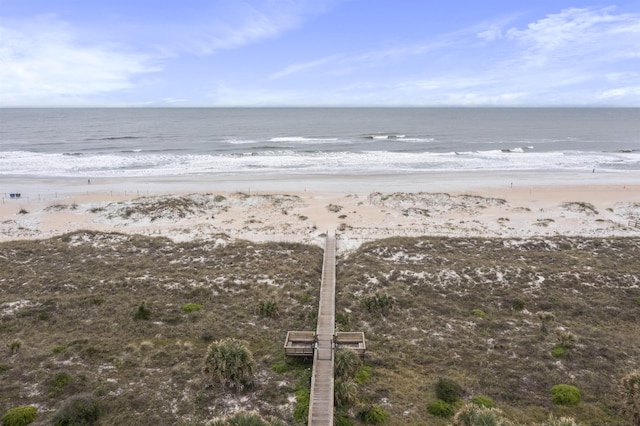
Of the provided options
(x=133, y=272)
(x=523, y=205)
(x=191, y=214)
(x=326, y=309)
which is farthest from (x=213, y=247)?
(x=523, y=205)

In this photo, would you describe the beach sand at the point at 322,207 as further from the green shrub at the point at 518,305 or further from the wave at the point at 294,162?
the green shrub at the point at 518,305

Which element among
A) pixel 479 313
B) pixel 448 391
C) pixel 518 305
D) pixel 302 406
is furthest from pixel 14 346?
pixel 518 305

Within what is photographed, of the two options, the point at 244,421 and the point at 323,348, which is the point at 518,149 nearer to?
the point at 323,348

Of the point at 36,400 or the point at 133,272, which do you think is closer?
the point at 36,400

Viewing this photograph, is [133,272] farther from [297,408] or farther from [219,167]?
[219,167]

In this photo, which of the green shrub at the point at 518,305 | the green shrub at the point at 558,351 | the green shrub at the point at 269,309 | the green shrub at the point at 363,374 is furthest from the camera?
Result: the green shrub at the point at 518,305

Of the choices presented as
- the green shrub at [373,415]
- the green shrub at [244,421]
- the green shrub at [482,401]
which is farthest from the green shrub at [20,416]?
the green shrub at [482,401]

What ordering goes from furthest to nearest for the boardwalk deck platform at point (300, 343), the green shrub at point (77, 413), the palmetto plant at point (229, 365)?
the boardwalk deck platform at point (300, 343) < the palmetto plant at point (229, 365) < the green shrub at point (77, 413)
